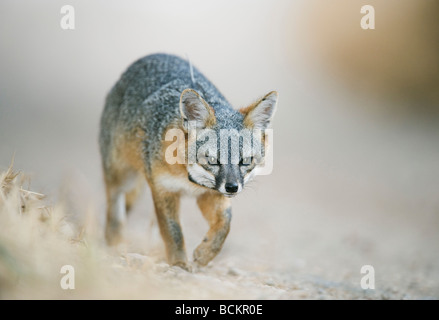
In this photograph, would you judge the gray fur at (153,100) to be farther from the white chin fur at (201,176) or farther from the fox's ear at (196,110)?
the white chin fur at (201,176)

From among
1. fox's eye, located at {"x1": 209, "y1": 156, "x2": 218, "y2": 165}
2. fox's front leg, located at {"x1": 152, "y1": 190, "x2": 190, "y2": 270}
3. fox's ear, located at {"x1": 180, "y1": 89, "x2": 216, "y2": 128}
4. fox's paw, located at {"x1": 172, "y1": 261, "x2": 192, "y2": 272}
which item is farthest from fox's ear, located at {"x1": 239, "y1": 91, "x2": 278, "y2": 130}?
fox's paw, located at {"x1": 172, "y1": 261, "x2": 192, "y2": 272}

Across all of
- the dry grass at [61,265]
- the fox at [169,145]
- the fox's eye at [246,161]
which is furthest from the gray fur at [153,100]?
the dry grass at [61,265]

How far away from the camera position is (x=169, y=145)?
21.3 feet

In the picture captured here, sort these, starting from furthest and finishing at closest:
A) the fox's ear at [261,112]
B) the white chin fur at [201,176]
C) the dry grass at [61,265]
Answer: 1. the fox's ear at [261,112]
2. the white chin fur at [201,176]
3. the dry grass at [61,265]

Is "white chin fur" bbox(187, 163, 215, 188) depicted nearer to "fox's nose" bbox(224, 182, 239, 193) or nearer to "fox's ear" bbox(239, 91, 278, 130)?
"fox's nose" bbox(224, 182, 239, 193)

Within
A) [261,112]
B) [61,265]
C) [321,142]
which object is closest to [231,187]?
[261,112]

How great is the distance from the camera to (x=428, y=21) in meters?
16.5

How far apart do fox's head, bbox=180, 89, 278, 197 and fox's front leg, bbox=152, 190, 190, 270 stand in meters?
0.58

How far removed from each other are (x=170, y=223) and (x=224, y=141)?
1.33 meters

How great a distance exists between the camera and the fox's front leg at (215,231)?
6.40m

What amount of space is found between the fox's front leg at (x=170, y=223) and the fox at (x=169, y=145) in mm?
12

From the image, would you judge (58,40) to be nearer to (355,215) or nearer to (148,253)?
(355,215)

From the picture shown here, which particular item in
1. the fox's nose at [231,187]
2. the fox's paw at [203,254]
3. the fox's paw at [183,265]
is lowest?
the fox's paw at [183,265]
